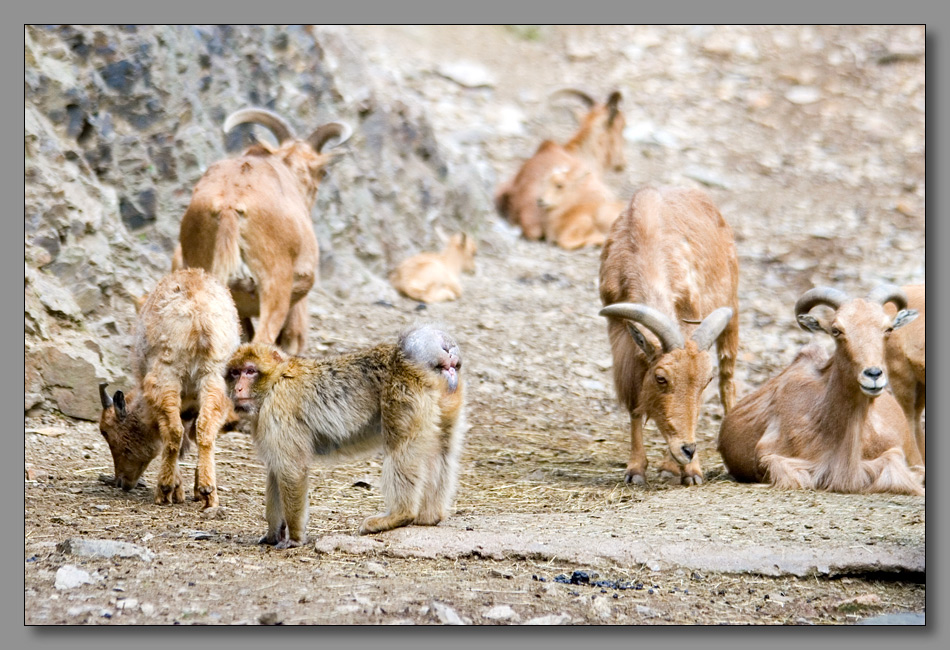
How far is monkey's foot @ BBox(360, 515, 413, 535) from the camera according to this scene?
6.49 meters

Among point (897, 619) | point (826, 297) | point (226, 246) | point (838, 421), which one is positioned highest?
point (226, 246)

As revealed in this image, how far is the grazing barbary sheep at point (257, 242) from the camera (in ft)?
29.2

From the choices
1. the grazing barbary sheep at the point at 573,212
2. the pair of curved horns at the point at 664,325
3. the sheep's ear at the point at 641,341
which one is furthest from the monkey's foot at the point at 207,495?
the grazing barbary sheep at the point at 573,212

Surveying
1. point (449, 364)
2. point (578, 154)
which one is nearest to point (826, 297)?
point (449, 364)

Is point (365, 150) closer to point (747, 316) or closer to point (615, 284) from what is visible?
point (747, 316)

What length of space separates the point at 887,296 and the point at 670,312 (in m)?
1.49

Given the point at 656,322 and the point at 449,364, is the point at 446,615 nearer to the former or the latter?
the point at 449,364

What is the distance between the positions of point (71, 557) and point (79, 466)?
7.42 feet

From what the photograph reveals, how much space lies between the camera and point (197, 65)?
1215 centimetres

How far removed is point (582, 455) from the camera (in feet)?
31.5

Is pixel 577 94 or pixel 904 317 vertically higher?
pixel 577 94

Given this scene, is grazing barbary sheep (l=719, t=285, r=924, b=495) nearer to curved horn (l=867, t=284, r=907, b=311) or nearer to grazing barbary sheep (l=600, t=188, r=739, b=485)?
curved horn (l=867, t=284, r=907, b=311)

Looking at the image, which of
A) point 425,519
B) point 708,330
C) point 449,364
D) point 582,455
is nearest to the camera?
point 449,364

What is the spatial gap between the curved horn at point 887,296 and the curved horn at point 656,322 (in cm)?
137
